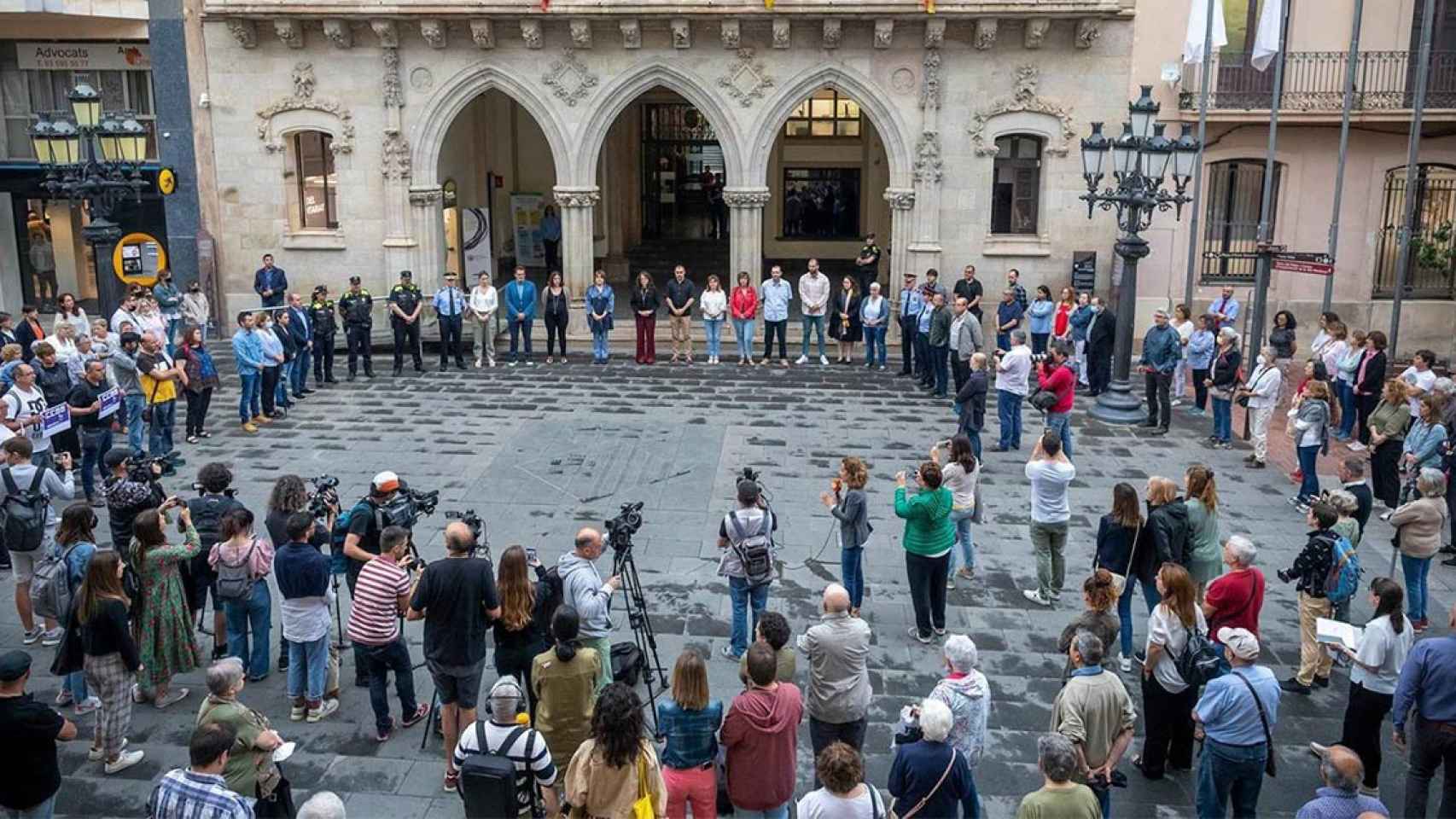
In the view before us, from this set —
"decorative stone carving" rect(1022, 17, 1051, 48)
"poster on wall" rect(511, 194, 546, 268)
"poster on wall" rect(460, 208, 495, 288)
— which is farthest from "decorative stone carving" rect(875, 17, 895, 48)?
"poster on wall" rect(511, 194, 546, 268)

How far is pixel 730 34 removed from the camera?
20.2 m

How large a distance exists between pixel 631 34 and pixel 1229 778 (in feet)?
53.7

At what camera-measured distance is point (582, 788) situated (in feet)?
18.8

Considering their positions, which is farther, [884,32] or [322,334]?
[884,32]

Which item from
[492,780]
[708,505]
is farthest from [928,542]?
[492,780]

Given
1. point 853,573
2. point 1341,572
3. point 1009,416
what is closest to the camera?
point 1341,572

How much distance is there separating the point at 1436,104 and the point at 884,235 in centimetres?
1066

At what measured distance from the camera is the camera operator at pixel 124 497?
9281mm

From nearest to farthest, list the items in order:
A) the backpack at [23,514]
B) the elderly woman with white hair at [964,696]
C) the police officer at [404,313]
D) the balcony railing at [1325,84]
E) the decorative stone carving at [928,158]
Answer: the elderly woman with white hair at [964,696] → the backpack at [23,514] → the police officer at [404,313] → the balcony railing at [1325,84] → the decorative stone carving at [928,158]

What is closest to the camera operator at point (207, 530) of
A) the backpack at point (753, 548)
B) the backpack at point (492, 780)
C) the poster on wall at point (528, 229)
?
the backpack at point (753, 548)

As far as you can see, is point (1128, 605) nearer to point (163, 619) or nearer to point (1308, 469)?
point (1308, 469)

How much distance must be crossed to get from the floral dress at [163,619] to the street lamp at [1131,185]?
1202 centimetres

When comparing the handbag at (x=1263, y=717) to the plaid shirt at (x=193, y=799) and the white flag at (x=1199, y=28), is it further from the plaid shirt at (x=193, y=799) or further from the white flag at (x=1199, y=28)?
the white flag at (x=1199, y=28)

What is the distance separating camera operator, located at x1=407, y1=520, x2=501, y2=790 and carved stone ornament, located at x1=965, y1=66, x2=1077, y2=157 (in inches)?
593
